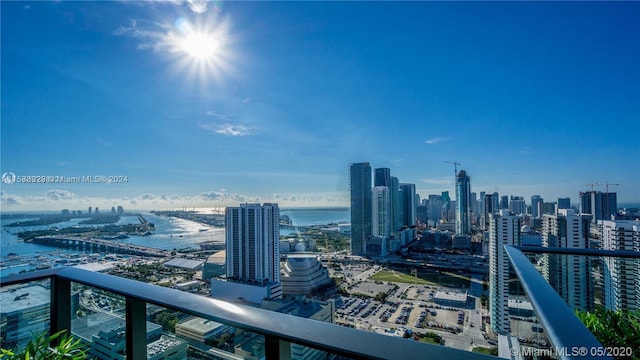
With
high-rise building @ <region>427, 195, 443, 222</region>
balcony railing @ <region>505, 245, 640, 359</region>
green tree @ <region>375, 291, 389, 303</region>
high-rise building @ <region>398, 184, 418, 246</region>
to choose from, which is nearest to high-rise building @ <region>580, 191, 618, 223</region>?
green tree @ <region>375, 291, 389, 303</region>

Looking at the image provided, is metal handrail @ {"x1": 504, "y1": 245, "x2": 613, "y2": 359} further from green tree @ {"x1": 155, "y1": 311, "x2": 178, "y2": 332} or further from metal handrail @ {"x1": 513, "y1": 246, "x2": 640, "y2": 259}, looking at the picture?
metal handrail @ {"x1": 513, "y1": 246, "x2": 640, "y2": 259}

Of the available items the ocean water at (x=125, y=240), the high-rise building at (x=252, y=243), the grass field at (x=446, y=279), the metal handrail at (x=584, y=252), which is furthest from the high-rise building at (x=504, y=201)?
the metal handrail at (x=584, y=252)

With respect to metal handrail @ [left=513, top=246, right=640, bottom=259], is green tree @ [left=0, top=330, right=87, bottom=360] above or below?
below

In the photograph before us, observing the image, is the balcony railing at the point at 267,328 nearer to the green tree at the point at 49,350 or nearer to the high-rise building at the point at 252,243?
the green tree at the point at 49,350

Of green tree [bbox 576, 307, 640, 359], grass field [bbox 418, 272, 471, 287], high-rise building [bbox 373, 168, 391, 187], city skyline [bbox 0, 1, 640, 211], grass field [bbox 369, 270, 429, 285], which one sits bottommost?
grass field [bbox 369, 270, 429, 285]

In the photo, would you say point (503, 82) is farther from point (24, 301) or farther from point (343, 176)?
point (343, 176)

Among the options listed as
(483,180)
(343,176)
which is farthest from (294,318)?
(343,176)

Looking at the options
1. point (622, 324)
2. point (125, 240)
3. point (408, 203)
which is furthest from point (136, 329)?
point (408, 203)
